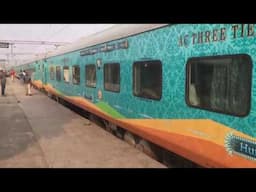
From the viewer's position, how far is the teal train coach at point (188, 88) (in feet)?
13.9

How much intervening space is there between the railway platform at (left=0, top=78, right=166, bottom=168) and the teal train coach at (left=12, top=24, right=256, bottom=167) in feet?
1.76

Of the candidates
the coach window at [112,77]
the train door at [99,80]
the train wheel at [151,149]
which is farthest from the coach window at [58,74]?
the train wheel at [151,149]

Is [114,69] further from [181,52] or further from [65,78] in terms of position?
[65,78]

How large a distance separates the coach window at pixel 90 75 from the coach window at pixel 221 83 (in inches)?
223

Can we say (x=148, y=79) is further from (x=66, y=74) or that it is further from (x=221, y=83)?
(x=66, y=74)

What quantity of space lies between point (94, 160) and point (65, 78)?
9306 mm

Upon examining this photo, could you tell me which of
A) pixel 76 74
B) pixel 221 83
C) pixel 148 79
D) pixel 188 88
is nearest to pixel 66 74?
pixel 76 74

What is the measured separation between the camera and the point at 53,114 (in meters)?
13.9

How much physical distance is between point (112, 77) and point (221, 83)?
4.52m

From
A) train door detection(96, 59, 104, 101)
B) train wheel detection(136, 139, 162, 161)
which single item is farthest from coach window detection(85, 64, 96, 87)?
train wheel detection(136, 139, 162, 161)

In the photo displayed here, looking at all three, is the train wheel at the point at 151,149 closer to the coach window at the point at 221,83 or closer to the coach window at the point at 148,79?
the coach window at the point at 148,79

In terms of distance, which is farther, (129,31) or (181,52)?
(129,31)

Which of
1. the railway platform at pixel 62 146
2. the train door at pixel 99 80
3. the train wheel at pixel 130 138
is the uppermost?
the train door at pixel 99 80
